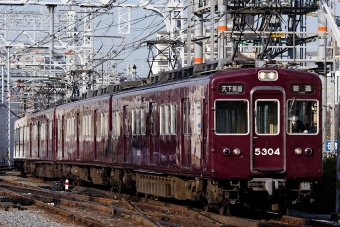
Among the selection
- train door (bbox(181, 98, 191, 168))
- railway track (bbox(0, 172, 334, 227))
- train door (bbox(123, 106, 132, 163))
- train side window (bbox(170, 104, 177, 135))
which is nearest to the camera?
railway track (bbox(0, 172, 334, 227))

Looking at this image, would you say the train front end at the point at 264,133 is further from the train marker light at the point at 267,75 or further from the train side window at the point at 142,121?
the train side window at the point at 142,121

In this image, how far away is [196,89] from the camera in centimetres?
1580

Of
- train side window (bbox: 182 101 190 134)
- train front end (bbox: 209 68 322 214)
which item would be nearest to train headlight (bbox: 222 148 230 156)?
train front end (bbox: 209 68 322 214)

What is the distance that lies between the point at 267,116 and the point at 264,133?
0.34m

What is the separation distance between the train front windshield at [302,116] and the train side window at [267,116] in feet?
0.76

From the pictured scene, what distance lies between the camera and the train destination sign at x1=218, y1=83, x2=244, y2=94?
15094 mm

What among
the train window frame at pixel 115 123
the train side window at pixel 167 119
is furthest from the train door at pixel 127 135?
the train side window at pixel 167 119

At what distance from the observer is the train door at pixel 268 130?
15055 millimetres

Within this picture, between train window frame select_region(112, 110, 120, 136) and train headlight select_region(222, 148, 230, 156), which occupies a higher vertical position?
train window frame select_region(112, 110, 120, 136)

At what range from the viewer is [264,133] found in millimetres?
15117

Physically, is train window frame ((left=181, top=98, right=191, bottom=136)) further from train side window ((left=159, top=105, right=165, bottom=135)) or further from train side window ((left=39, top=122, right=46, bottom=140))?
train side window ((left=39, top=122, right=46, bottom=140))

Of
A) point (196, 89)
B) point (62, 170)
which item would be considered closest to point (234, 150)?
point (196, 89)

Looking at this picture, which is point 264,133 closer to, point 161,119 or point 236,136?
point 236,136

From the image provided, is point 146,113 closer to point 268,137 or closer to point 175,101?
point 175,101
